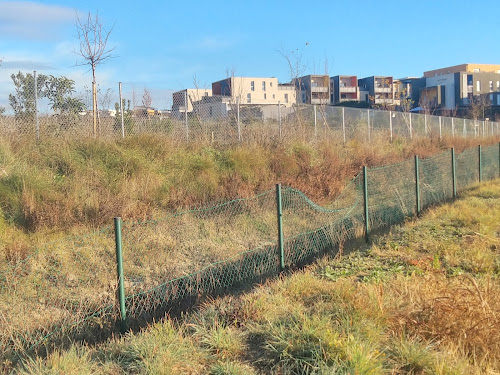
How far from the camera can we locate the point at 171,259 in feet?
21.0

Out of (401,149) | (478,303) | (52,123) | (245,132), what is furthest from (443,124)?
(478,303)

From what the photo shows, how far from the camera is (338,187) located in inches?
411

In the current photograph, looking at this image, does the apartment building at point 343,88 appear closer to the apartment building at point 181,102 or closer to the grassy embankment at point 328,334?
the apartment building at point 181,102

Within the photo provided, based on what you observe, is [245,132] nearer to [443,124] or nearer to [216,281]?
[216,281]

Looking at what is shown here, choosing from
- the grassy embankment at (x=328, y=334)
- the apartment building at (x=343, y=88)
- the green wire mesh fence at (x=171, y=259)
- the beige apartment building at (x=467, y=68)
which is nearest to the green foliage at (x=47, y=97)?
the green wire mesh fence at (x=171, y=259)

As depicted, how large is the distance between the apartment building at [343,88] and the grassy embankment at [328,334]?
8235 cm

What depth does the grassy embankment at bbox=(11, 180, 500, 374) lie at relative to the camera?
2.99m

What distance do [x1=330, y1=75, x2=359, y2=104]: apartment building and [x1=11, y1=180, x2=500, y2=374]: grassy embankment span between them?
82350mm

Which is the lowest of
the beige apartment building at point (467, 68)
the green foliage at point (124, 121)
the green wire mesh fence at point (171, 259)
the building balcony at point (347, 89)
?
the green wire mesh fence at point (171, 259)

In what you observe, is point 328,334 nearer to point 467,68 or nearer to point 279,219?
point 279,219

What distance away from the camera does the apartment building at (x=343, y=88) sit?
84.4 m

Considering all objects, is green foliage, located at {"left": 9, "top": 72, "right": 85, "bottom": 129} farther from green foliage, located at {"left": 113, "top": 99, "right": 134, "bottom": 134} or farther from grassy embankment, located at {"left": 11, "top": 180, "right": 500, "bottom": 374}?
grassy embankment, located at {"left": 11, "top": 180, "right": 500, "bottom": 374}

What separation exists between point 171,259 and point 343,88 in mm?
82408

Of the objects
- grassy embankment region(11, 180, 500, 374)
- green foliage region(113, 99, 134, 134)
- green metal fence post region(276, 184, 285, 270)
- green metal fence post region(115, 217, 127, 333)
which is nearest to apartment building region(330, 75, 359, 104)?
green foliage region(113, 99, 134, 134)
